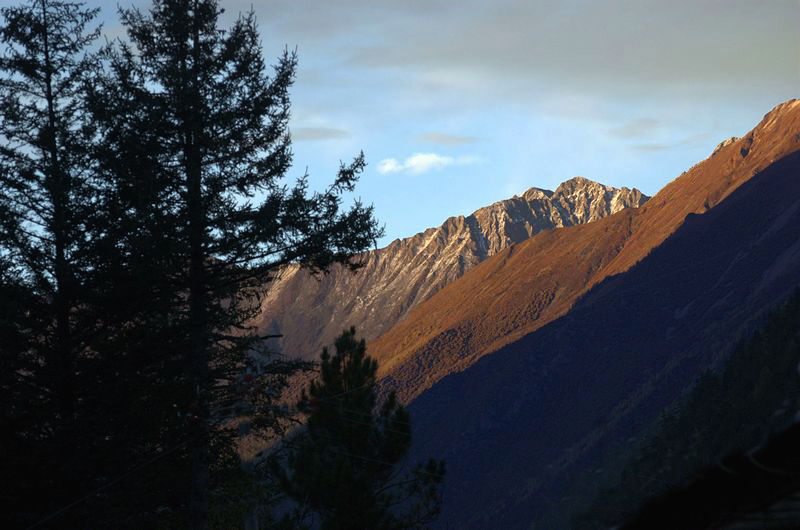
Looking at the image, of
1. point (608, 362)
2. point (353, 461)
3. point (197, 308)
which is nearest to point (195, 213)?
point (197, 308)

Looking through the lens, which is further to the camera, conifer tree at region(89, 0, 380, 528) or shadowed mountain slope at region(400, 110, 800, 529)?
shadowed mountain slope at region(400, 110, 800, 529)

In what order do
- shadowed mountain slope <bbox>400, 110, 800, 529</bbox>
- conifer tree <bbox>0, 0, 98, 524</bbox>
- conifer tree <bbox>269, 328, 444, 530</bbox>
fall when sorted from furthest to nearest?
shadowed mountain slope <bbox>400, 110, 800, 529</bbox> → conifer tree <bbox>269, 328, 444, 530</bbox> → conifer tree <bbox>0, 0, 98, 524</bbox>

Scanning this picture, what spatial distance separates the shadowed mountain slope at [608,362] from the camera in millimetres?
129000

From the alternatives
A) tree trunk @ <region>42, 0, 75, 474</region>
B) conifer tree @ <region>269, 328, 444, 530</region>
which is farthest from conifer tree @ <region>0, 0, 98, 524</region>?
conifer tree @ <region>269, 328, 444, 530</region>

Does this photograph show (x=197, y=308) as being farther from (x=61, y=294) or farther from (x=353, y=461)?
(x=353, y=461)

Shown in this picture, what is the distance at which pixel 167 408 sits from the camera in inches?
560

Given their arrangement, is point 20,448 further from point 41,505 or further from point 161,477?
point 161,477

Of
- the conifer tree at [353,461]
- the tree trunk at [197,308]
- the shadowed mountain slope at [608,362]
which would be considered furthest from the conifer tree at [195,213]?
the shadowed mountain slope at [608,362]

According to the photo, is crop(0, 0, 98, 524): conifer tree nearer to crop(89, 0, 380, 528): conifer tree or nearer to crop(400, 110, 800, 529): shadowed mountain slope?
crop(89, 0, 380, 528): conifer tree

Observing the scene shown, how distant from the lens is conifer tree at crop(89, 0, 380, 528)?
13836mm

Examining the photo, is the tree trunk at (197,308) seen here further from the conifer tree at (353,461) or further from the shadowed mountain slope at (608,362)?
the shadowed mountain slope at (608,362)

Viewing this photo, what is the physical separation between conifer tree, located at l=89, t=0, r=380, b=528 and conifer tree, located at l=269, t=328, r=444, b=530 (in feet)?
19.6

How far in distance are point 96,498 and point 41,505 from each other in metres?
0.89

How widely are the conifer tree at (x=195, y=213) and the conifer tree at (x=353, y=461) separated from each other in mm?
5989
